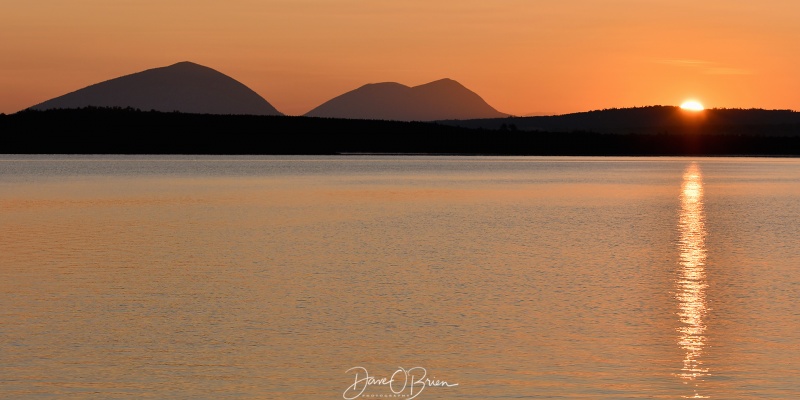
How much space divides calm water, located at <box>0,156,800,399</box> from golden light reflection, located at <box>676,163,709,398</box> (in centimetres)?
6

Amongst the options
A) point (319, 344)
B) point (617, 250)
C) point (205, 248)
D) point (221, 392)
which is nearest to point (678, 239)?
point (617, 250)

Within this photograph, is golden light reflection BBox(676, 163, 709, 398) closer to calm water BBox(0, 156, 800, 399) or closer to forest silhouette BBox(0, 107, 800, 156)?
calm water BBox(0, 156, 800, 399)

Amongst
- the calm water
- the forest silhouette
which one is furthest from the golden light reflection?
the forest silhouette

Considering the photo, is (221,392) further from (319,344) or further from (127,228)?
(127,228)

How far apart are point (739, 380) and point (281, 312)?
7.05 metres

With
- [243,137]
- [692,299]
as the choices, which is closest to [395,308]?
[692,299]

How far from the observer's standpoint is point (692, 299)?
1856 centimetres

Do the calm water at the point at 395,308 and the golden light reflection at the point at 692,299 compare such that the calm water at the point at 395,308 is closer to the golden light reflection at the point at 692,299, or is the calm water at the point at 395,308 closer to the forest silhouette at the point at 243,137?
the golden light reflection at the point at 692,299

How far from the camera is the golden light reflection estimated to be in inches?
519

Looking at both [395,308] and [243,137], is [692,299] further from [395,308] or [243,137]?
[243,137]

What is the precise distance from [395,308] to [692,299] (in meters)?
4.99

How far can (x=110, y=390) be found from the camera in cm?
1192

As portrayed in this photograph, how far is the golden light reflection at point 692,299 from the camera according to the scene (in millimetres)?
13188

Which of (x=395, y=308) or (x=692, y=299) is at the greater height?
(x=395, y=308)
